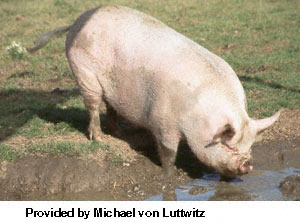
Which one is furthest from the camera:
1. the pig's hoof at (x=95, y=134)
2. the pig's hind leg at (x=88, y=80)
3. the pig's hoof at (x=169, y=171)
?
the pig's hoof at (x=95, y=134)

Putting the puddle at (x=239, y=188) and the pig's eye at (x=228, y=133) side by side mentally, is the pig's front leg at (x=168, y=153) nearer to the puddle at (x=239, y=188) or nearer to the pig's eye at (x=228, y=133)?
the puddle at (x=239, y=188)

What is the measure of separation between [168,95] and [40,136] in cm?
218

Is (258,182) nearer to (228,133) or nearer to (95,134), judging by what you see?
(228,133)

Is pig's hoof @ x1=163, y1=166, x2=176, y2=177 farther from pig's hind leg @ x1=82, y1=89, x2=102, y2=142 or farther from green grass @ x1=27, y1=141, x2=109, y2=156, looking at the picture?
pig's hind leg @ x1=82, y1=89, x2=102, y2=142

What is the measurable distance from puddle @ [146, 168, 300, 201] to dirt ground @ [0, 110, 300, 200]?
0.33 feet

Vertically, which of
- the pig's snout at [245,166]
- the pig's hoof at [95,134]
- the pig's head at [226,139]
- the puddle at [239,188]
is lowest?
the pig's hoof at [95,134]

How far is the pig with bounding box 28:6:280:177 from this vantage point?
629cm

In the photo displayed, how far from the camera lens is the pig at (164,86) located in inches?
248

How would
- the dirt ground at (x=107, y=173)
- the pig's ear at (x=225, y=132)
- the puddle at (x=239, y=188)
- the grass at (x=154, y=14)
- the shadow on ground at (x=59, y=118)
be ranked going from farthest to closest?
1. the grass at (x=154, y=14)
2. the shadow on ground at (x=59, y=118)
3. the dirt ground at (x=107, y=173)
4. the puddle at (x=239, y=188)
5. the pig's ear at (x=225, y=132)

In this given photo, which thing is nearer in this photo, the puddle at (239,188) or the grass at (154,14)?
the puddle at (239,188)

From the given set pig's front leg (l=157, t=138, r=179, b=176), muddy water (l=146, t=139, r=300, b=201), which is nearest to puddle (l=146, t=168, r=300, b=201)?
muddy water (l=146, t=139, r=300, b=201)

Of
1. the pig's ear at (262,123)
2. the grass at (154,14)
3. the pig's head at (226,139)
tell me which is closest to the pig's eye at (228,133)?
the pig's head at (226,139)

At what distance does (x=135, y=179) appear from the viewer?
6.82 meters
